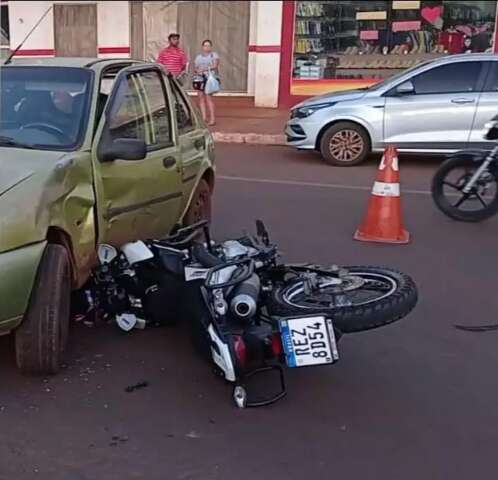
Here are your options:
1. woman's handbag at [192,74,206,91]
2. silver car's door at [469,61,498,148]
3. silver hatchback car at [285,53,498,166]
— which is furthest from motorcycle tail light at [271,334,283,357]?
woman's handbag at [192,74,206,91]

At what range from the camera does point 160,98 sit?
6.09 meters

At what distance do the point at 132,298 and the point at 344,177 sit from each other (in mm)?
6777

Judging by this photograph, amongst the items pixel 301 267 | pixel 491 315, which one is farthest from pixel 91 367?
pixel 491 315

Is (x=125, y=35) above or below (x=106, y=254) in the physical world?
above

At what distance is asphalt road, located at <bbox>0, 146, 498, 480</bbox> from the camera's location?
3484 mm

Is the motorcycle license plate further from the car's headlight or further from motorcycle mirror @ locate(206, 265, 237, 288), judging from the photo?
the car's headlight

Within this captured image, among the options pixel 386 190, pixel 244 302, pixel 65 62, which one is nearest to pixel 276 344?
pixel 244 302

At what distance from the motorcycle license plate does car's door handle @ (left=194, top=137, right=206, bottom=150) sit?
2.95 m

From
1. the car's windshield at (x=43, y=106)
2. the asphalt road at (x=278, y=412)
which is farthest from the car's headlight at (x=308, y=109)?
the car's windshield at (x=43, y=106)

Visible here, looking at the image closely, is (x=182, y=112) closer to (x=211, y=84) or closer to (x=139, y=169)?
(x=139, y=169)

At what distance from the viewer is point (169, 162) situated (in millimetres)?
5723

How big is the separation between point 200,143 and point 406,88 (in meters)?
5.92

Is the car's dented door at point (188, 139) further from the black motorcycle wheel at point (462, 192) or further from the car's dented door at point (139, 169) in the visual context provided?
the black motorcycle wheel at point (462, 192)

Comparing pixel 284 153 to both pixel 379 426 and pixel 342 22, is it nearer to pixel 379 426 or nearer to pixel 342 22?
pixel 342 22
